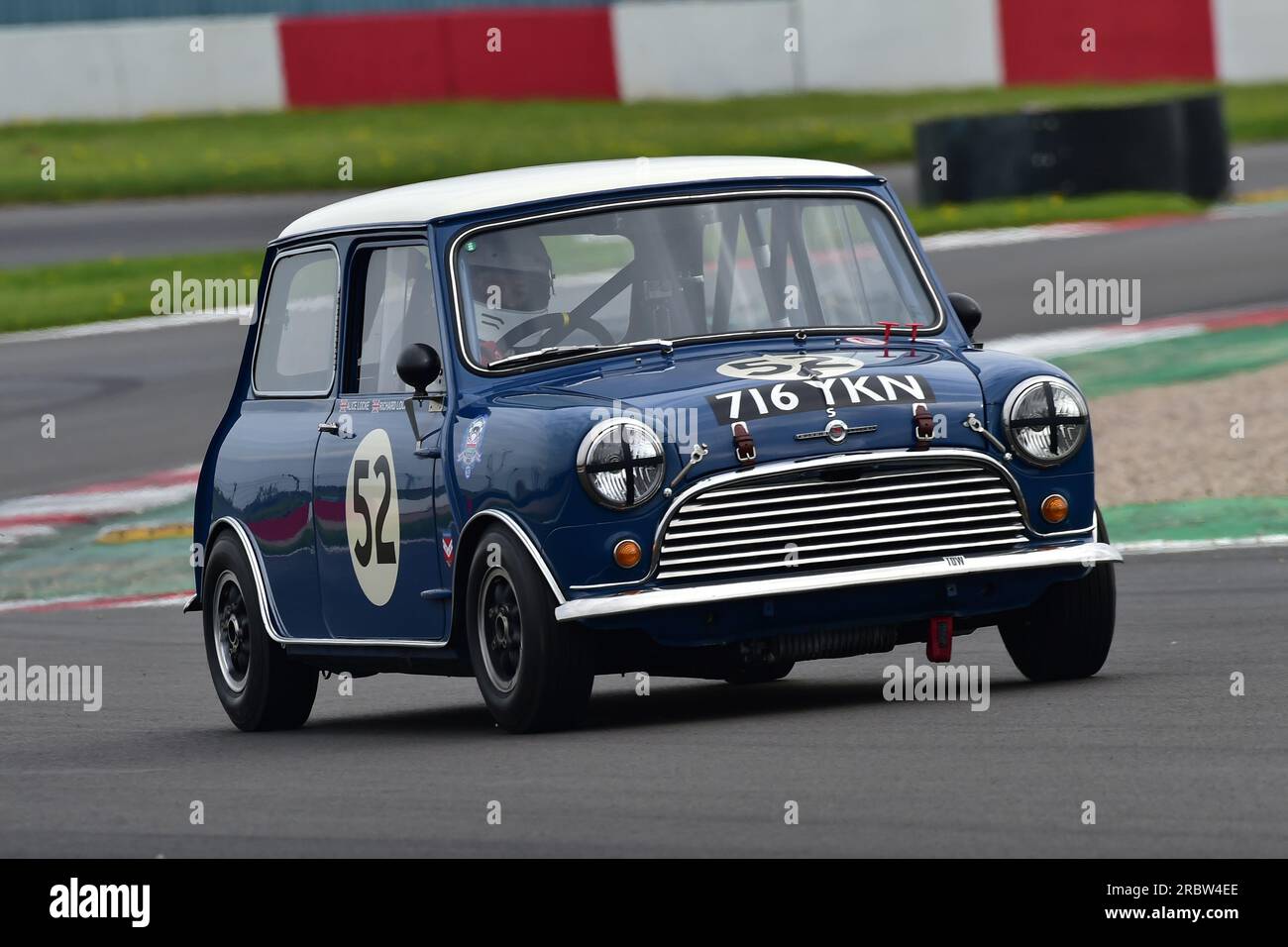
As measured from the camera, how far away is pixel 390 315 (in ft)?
29.3

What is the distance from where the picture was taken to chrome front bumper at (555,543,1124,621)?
24.7 feet

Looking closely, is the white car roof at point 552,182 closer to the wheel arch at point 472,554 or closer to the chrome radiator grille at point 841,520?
the wheel arch at point 472,554

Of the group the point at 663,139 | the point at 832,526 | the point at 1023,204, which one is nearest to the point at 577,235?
the point at 832,526

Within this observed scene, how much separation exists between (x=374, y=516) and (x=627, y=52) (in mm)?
30047

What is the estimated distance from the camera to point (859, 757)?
23.2ft

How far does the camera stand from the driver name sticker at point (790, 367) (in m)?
7.90

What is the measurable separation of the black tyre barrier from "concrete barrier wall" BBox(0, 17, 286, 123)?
45.9 ft

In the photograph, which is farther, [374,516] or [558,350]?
[374,516]

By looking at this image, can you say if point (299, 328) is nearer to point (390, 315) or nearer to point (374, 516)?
point (390, 315)

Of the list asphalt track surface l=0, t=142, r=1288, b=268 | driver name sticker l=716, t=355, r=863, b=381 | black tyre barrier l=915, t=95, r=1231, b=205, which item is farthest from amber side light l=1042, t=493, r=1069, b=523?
asphalt track surface l=0, t=142, r=1288, b=268

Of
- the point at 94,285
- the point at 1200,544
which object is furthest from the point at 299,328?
the point at 94,285

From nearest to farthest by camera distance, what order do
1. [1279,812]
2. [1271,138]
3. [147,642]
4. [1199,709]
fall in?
[1279,812] < [1199,709] < [147,642] < [1271,138]

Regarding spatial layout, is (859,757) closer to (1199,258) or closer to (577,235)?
(577,235)
